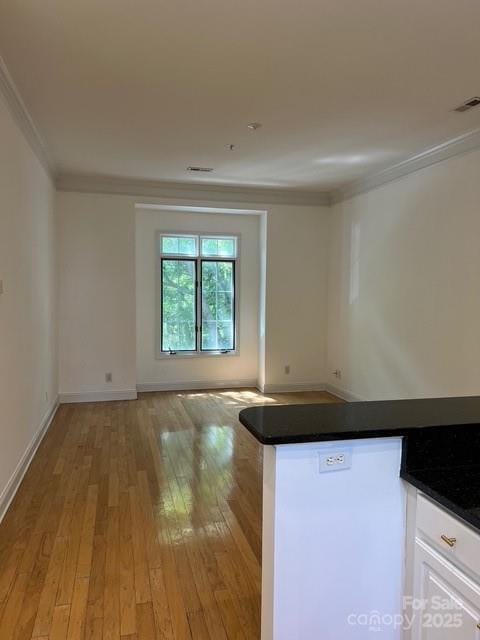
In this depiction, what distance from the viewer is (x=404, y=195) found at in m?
4.57

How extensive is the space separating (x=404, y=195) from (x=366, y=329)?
1560 mm

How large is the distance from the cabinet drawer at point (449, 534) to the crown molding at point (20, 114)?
9.93 feet

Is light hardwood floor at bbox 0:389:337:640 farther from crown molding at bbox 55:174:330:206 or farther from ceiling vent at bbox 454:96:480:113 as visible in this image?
ceiling vent at bbox 454:96:480:113

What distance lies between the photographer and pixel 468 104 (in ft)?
10.3

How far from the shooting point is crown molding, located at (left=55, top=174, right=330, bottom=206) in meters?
5.50

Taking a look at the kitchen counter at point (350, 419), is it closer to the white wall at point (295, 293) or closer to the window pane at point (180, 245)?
the white wall at point (295, 293)

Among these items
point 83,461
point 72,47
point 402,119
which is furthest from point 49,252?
point 402,119

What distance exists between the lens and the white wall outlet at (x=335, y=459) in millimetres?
1395

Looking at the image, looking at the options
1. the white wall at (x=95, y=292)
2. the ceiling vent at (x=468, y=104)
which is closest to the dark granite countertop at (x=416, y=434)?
the ceiling vent at (x=468, y=104)

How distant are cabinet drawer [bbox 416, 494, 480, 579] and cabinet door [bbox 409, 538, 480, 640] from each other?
0.04 meters

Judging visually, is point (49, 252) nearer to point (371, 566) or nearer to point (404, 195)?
point (404, 195)

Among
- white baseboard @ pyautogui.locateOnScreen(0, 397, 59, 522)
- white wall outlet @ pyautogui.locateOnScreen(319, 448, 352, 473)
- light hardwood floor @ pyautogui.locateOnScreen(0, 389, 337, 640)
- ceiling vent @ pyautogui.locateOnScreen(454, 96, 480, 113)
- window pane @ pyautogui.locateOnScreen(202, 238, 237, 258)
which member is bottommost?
light hardwood floor @ pyautogui.locateOnScreen(0, 389, 337, 640)

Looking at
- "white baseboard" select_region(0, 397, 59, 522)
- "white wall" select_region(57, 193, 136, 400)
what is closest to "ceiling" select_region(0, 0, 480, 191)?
"white wall" select_region(57, 193, 136, 400)

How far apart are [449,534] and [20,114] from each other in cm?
361
